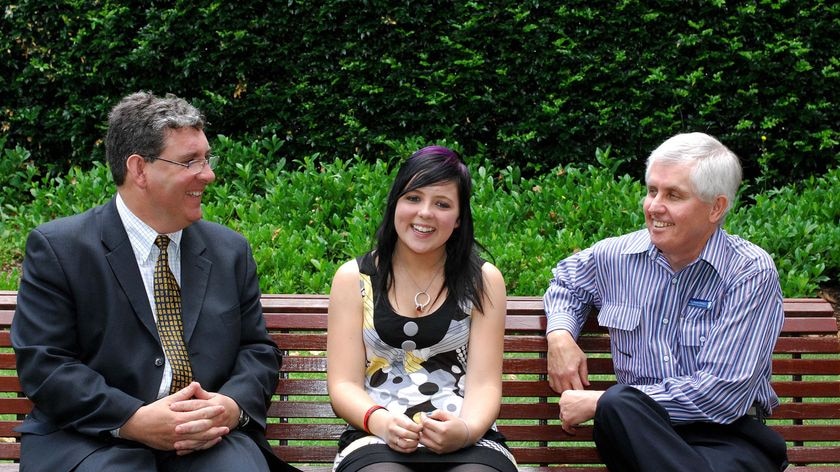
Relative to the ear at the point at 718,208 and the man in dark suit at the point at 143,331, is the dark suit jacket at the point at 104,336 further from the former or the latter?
the ear at the point at 718,208

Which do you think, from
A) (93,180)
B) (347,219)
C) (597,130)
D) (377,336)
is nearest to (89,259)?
(377,336)

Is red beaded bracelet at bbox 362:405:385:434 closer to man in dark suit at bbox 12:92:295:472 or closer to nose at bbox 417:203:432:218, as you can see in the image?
man in dark suit at bbox 12:92:295:472

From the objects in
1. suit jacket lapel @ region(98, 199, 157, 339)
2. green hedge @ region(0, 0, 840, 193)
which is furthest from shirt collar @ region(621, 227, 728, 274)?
green hedge @ region(0, 0, 840, 193)

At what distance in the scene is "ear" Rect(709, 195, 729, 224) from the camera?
156 inches

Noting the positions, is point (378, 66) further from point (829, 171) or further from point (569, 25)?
point (829, 171)

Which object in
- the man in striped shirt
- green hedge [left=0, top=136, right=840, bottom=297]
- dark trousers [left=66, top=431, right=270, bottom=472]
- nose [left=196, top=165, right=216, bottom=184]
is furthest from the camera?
green hedge [left=0, top=136, right=840, bottom=297]

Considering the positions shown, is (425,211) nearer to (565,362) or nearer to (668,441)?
(565,362)

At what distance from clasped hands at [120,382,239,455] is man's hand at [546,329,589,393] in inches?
50.8

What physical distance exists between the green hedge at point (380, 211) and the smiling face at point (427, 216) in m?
2.15

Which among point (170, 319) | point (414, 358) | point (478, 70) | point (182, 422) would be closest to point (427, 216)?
point (414, 358)

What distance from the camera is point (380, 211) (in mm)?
6762

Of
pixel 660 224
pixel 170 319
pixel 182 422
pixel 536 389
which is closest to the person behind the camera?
pixel 182 422

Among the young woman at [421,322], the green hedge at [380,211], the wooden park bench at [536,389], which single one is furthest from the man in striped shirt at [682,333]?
the green hedge at [380,211]

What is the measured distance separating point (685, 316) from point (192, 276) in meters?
1.87
